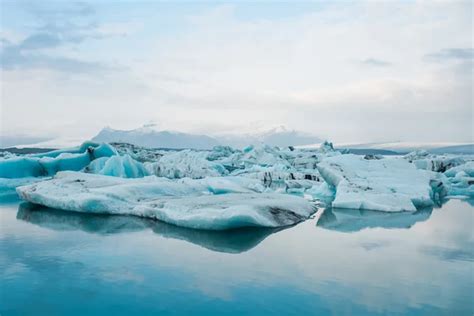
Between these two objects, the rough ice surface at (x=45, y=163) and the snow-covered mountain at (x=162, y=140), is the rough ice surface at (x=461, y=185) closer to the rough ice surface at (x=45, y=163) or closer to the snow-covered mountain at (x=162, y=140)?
the rough ice surface at (x=45, y=163)

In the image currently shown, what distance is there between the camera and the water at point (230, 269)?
12.5 ft

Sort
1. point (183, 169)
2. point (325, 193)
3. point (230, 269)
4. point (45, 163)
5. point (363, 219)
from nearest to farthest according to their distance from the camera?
point (230, 269) < point (363, 219) < point (325, 193) < point (45, 163) < point (183, 169)

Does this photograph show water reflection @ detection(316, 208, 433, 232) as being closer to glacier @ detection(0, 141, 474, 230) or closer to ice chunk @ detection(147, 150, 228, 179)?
glacier @ detection(0, 141, 474, 230)

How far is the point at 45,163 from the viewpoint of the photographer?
15.3 meters

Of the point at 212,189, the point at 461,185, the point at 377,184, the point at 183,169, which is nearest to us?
the point at 377,184

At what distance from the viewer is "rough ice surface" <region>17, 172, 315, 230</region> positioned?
23.2 ft

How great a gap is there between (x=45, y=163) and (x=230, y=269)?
12.7 metres

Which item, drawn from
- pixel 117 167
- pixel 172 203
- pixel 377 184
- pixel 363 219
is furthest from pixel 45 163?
A: pixel 363 219

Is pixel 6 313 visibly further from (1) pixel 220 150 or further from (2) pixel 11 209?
(1) pixel 220 150

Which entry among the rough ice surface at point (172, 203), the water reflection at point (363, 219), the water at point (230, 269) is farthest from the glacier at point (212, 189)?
the water at point (230, 269)

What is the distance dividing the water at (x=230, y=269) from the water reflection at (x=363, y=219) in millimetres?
119

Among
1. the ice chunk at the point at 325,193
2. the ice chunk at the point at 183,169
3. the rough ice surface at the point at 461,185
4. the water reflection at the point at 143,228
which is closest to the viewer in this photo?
the water reflection at the point at 143,228

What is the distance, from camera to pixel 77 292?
407 centimetres

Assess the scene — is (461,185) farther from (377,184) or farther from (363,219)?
(363,219)
